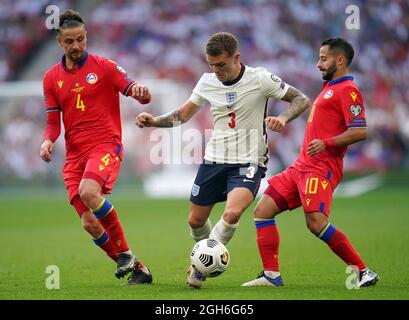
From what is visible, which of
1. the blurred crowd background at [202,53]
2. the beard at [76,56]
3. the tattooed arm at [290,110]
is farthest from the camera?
the blurred crowd background at [202,53]

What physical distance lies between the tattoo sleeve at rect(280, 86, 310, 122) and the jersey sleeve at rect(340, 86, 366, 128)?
1.59ft

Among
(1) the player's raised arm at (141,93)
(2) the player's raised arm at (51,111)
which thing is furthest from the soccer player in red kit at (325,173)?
(2) the player's raised arm at (51,111)

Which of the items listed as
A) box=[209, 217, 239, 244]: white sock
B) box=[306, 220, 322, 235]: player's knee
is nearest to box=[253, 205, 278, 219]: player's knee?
box=[209, 217, 239, 244]: white sock

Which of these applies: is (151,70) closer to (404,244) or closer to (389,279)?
(404,244)

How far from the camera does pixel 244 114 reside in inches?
320

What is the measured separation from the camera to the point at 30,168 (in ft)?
83.8

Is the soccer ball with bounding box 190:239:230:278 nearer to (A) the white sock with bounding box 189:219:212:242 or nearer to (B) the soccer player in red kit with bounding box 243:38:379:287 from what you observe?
(B) the soccer player in red kit with bounding box 243:38:379:287

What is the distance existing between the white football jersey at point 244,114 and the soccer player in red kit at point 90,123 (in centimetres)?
78

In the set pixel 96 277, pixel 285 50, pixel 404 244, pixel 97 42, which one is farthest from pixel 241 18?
pixel 96 277

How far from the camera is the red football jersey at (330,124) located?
7.66 metres

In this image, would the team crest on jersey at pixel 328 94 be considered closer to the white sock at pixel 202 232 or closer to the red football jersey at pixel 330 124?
the red football jersey at pixel 330 124

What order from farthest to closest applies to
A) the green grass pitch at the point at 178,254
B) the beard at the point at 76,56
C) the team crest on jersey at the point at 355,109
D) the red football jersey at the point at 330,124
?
the beard at the point at 76,56 → the red football jersey at the point at 330,124 → the team crest on jersey at the point at 355,109 → the green grass pitch at the point at 178,254

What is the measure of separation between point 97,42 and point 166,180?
576 centimetres

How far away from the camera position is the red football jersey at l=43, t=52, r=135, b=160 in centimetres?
822
